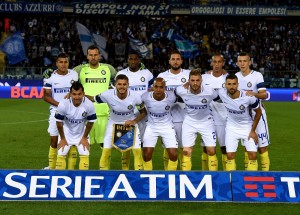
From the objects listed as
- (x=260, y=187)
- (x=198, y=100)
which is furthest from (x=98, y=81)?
(x=260, y=187)

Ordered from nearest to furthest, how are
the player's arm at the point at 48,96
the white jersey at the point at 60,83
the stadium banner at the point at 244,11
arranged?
the player's arm at the point at 48,96, the white jersey at the point at 60,83, the stadium banner at the point at 244,11

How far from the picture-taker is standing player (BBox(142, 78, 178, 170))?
9.81 m

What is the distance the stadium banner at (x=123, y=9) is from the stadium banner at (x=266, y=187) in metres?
30.9

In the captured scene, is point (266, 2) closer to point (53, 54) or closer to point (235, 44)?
point (235, 44)

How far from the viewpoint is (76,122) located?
31.7 ft

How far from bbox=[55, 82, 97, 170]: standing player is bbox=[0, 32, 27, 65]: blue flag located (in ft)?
78.2

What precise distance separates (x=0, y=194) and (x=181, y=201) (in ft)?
7.88

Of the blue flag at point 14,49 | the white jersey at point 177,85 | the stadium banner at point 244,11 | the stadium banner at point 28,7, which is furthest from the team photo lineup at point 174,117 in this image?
the stadium banner at point 244,11

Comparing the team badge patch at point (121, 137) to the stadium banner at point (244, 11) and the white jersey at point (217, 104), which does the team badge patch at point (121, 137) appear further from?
the stadium banner at point (244, 11)

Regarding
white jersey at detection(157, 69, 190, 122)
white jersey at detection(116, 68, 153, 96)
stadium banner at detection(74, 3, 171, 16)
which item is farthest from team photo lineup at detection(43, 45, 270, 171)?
stadium banner at detection(74, 3, 171, 16)

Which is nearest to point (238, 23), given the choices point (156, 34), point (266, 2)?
point (266, 2)

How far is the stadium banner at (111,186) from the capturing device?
805 cm

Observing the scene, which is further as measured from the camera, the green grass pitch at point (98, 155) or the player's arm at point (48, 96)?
the player's arm at point (48, 96)

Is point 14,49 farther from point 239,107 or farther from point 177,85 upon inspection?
point 239,107
